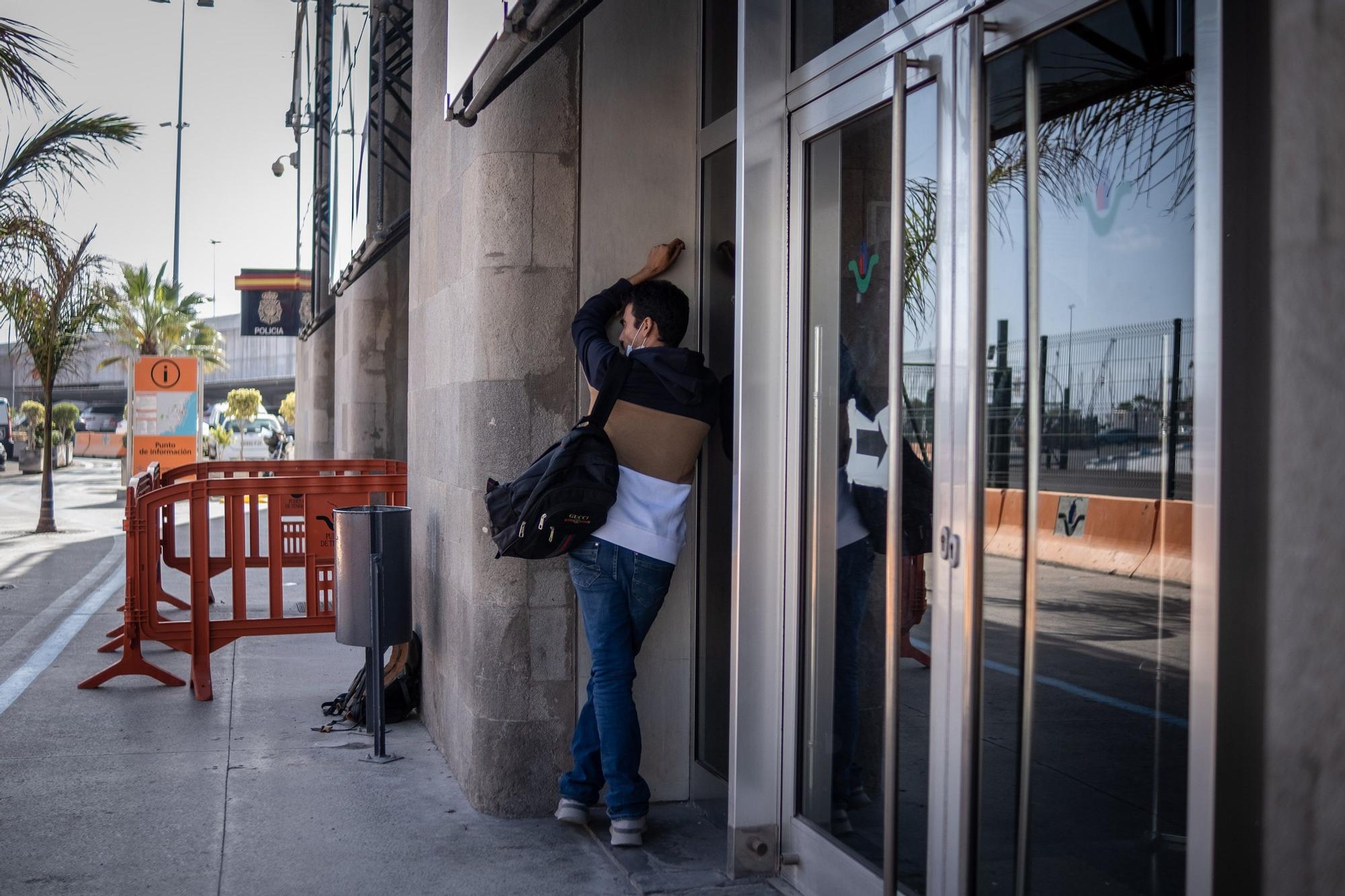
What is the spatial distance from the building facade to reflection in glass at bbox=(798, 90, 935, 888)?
0.05 feet

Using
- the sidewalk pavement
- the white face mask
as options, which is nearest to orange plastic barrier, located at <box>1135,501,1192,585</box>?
the sidewalk pavement

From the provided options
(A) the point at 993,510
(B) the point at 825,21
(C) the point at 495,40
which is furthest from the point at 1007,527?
(C) the point at 495,40

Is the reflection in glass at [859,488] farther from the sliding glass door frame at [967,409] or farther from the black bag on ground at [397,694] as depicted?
the black bag on ground at [397,694]

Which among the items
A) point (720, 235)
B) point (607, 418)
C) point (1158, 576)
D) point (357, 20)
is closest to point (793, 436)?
point (607, 418)

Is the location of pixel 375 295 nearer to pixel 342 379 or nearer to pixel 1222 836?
pixel 342 379

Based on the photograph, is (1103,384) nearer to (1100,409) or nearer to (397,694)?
(1100,409)

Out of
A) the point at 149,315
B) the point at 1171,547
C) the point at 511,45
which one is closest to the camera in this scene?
the point at 1171,547

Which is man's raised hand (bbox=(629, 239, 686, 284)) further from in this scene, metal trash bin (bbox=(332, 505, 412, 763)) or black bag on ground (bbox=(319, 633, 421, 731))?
black bag on ground (bbox=(319, 633, 421, 731))

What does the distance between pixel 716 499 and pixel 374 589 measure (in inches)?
70.5

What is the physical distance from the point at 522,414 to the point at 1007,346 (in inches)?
94.5

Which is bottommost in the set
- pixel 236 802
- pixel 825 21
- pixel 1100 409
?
pixel 236 802

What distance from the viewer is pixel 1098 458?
8.66 feet

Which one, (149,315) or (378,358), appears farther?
(149,315)

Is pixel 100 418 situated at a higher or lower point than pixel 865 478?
higher
